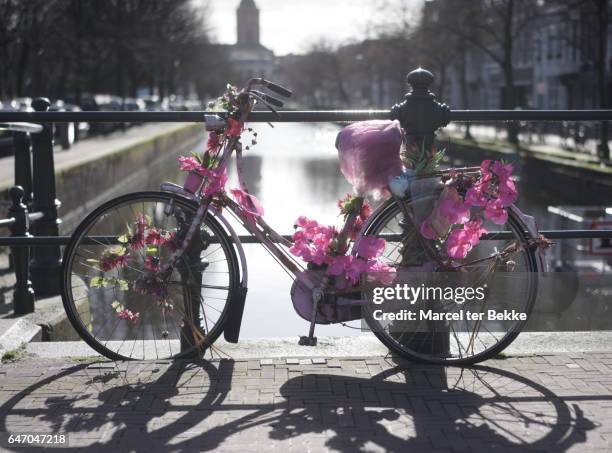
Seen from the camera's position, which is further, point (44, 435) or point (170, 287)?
point (170, 287)

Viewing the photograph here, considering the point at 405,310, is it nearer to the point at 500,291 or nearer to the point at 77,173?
the point at 500,291

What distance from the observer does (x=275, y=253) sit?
3975mm

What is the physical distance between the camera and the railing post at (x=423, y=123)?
399cm

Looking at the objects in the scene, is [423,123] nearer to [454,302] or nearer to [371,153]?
[371,153]

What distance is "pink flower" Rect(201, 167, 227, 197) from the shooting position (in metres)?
3.84

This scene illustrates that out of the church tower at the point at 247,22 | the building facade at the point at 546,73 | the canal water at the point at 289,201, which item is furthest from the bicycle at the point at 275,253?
the church tower at the point at 247,22

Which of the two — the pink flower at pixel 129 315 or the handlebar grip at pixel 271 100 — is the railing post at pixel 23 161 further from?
the handlebar grip at pixel 271 100

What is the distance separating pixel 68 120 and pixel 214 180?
1030 mm

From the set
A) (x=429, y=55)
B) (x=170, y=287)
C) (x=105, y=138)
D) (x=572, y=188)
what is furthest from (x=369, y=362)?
(x=429, y=55)

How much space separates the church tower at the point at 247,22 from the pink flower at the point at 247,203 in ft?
578

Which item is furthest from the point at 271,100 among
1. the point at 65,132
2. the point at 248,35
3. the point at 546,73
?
the point at 248,35

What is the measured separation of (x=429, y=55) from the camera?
40.3 meters

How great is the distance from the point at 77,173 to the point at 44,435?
11.5 m

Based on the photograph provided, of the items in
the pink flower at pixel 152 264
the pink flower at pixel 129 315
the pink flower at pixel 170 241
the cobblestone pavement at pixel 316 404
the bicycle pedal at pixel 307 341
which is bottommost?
the cobblestone pavement at pixel 316 404
